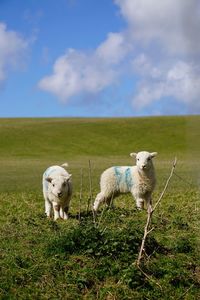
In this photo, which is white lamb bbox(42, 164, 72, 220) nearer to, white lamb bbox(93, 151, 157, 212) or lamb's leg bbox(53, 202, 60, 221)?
lamb's leg bbox(53, 202, 60, 221)

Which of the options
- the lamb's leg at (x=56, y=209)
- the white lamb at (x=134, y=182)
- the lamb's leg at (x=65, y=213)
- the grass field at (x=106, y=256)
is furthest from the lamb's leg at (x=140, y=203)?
the lamb's leg at (x=56, y=209)

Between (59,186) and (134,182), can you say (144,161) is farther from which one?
(59,186)

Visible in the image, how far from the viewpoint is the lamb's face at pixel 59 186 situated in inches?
520

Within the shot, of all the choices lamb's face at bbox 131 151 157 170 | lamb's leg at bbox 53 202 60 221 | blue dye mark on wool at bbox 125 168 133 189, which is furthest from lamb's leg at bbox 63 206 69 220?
lamb's face at bbox 131 151 157 170

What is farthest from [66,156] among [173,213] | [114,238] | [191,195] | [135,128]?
[114,238]

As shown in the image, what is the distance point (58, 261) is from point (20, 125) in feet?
216

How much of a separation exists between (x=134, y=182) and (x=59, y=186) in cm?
232

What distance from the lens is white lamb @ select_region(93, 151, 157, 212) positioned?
1454cm

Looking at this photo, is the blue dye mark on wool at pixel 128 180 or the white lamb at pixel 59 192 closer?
the white lamb at pixel 59 192

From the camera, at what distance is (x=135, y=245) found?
28.0 ft

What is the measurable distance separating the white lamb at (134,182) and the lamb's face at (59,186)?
1.52 m

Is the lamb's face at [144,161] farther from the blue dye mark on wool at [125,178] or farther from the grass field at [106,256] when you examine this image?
the grass field at [106,256]

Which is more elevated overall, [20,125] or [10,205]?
[20,125]

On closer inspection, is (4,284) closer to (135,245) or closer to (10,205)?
(135,245)
